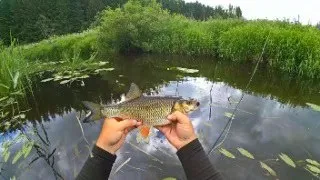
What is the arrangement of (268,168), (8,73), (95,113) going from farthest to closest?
(8,73) < (268,168) < (95,113)

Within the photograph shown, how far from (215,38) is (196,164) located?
12982mm

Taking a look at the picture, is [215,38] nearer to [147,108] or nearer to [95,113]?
[95,113]

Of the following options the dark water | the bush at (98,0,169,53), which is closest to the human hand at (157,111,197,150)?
the dark water

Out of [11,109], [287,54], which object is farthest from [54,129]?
[287,54]

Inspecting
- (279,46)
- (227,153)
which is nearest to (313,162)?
(227,153)

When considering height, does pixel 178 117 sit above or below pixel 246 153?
above

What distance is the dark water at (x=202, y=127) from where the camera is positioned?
553 centimetres

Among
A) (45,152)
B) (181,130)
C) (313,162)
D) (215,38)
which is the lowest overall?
(45,152)

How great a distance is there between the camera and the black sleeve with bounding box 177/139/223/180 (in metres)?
2.42

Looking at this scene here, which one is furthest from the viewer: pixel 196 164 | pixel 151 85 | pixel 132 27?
pixel 132 27

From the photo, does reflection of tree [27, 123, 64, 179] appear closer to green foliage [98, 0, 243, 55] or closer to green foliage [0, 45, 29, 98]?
green foliage [0, 45, 29, 98]

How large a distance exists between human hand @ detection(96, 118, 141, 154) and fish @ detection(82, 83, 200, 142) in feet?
0.40

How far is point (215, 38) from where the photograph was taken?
15.0 meters

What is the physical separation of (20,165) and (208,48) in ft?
34.7
